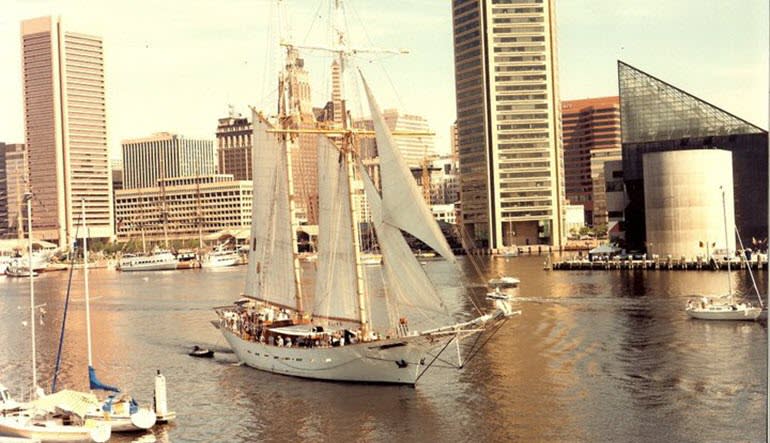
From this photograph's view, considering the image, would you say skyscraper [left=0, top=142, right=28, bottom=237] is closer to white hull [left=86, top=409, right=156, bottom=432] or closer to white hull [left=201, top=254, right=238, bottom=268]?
white hull [left=201, top=254, right=238, bottom=268]

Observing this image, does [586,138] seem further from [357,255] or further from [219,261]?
[357,255]

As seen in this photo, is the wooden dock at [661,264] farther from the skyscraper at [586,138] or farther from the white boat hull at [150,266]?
the skyscraper at [586,138]

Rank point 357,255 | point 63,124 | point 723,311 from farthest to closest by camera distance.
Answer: point 63,124, point 723,311, point 357,255

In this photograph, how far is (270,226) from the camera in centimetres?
3509

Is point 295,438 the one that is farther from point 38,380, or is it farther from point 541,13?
point 541,13

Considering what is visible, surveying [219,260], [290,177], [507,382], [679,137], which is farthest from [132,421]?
[219,260]

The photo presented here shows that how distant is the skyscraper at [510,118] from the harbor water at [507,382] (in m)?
69.6

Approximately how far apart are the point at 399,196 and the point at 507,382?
6099mm

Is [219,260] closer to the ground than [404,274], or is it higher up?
closer to the ground

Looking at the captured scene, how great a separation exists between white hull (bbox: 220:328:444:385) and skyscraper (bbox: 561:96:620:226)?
451ft

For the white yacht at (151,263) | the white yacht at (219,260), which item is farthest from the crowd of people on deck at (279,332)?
the white yacht at (151,263)

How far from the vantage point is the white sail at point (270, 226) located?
3456 centimetres

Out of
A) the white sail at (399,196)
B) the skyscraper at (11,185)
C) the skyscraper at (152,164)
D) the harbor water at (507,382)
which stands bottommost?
the harbor water at (507,382)

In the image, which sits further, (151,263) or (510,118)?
(151,263)
